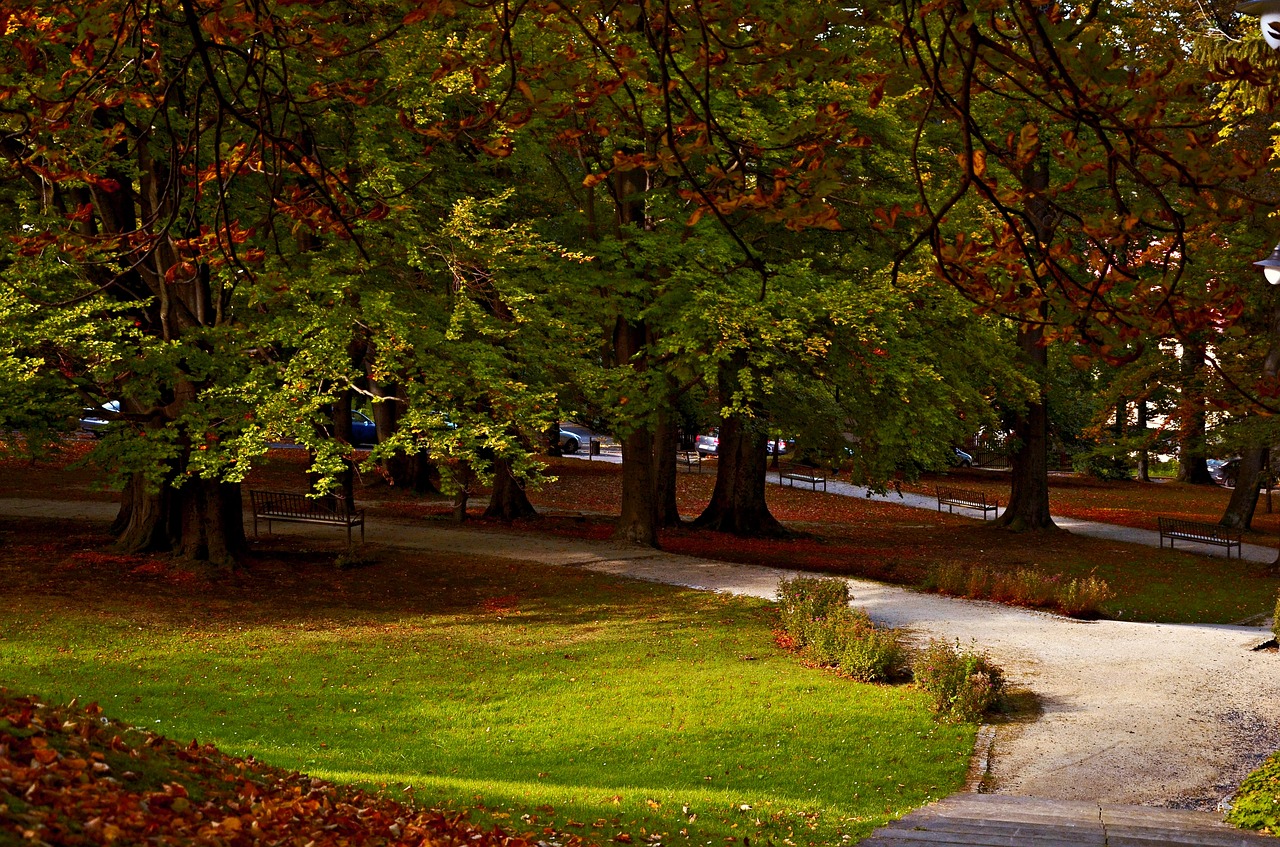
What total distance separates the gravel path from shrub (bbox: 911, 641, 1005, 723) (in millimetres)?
405

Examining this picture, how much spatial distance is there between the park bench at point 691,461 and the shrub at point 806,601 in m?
27.9

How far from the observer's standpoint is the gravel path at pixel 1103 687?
996 centimetres

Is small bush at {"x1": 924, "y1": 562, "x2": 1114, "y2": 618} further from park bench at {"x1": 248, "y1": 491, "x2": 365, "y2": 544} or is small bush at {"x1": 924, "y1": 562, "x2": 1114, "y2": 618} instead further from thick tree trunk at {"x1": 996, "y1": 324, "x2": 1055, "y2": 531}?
park bench at {"x1": 248, "y1": 491, "x2": 365, "y2": 544}

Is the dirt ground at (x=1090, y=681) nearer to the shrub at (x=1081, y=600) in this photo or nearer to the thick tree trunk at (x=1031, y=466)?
the shrub at (x=1081, y=600)

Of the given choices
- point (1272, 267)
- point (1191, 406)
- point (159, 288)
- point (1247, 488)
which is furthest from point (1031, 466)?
point (1272, 267)

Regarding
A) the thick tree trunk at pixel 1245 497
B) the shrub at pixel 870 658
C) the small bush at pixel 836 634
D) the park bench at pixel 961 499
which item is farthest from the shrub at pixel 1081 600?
the park bench at pixel 961 499

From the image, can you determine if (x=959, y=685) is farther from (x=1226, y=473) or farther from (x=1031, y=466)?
(x=1226, y=473)

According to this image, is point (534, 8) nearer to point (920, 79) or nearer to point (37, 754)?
point (920, 79)

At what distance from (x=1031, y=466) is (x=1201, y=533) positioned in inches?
166

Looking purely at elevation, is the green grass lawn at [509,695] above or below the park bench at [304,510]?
below

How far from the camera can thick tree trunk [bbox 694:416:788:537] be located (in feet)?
88.2

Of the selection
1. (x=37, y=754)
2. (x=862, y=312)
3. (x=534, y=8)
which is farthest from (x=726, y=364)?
(x=37, y=754)

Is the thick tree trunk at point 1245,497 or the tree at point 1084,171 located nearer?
the tree at point 1084,171

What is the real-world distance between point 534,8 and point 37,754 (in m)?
4.51
